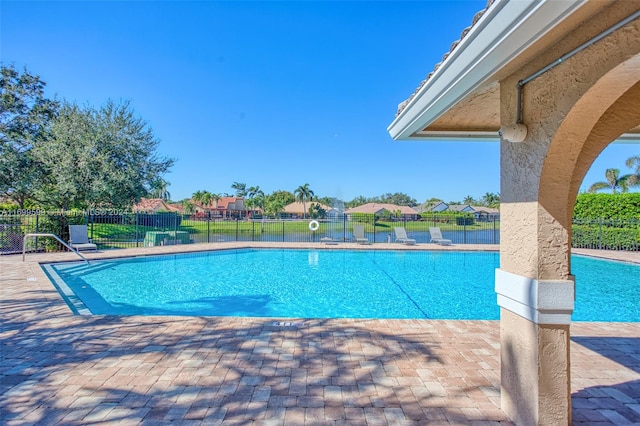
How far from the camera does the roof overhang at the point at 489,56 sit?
1.39 meters

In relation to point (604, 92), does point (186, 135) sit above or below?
above

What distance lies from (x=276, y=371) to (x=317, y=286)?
530 centimetres

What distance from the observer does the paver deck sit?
241 cm

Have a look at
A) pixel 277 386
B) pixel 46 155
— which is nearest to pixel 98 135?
pixel 46 155

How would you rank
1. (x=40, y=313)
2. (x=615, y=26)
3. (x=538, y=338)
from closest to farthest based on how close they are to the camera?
(x=615, y=26) < (x=538, y=338) < (x=40, y=313)

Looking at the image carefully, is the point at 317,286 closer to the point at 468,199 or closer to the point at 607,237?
the point at 607,237

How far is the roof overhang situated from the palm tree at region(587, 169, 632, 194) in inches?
1409

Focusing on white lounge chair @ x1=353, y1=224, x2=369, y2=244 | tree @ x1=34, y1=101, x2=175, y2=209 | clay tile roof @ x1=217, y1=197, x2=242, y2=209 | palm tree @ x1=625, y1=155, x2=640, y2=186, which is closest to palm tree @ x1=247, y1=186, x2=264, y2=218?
clay tile roof @ x1=217, y1=197, x2=242, y2=209

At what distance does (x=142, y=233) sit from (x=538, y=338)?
61.1 feet

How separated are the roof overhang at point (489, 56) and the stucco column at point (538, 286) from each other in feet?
1.22

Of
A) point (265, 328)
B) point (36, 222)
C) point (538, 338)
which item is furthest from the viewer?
point (36, 222)

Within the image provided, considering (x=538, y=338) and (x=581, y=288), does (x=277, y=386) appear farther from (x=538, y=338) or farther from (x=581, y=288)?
(x=581, y=288)

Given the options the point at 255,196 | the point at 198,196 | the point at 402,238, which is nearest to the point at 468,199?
the point at 255,196

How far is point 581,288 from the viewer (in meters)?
8.24
